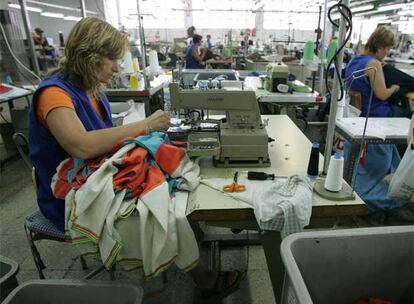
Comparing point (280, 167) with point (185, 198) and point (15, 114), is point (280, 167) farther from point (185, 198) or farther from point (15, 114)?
point (15, 114)

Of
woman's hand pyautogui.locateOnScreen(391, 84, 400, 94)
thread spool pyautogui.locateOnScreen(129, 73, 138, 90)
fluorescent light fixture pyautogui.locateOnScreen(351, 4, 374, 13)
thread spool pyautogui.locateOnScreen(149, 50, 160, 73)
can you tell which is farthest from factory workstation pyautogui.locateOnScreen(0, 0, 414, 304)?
fluorescent light fixture pyautogui.locateOnScreen(351, 4, 374, 13)

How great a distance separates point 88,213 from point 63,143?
0.98 ft

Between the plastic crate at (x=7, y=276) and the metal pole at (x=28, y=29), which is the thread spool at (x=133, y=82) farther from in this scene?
the plastic crate at (x=7, y=276)

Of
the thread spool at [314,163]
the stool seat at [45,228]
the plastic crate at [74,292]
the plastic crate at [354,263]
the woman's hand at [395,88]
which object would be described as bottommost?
the plastic crate at [74,292]

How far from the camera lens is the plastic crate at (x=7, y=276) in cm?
103

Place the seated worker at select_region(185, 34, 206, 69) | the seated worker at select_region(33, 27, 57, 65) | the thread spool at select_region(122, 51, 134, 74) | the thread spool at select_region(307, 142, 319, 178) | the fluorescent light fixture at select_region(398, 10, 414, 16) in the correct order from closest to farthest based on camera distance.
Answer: the thread spool at select_region(307, 142, 319, 178) < the thread spool at select_region(122, 51, 134, 74) < the seated worker at select_region(185, 34, 206, 69) < the seated worker at select_region(33, 27, 57, 65) < the fluorescent light fixture at select_region(398, 10, 414, 16)

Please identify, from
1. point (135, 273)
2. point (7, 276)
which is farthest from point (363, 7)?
point (7, 276)

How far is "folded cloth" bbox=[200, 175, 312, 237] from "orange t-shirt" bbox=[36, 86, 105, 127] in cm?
65

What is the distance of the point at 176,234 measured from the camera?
2.99 ft

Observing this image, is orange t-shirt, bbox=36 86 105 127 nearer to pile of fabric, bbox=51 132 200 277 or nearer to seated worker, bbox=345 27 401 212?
pile of fabric, bbox=51 132 200 277

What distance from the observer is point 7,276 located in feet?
3.39

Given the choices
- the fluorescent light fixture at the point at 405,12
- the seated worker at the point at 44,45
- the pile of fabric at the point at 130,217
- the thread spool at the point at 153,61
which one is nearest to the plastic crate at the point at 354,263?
the pile of fabric at the point at 130,217

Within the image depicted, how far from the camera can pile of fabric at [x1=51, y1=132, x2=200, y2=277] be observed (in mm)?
883

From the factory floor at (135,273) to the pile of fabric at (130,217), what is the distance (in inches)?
19.4
